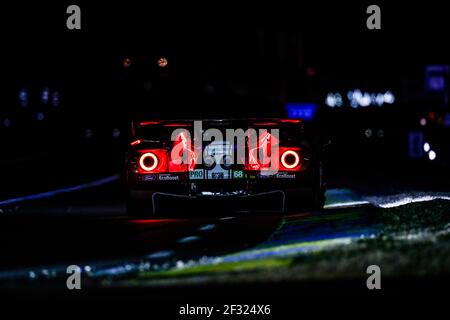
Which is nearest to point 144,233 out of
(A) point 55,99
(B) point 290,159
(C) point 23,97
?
(B) point 290,159

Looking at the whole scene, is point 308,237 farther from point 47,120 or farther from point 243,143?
point 47,120

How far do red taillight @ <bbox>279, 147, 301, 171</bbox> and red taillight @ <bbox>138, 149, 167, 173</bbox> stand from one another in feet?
4.81

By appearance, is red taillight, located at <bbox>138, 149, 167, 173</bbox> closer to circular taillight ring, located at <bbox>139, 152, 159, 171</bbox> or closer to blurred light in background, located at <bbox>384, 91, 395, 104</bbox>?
circular taillight ring, located at <bbox>139, 152, 159, 171</bbox>

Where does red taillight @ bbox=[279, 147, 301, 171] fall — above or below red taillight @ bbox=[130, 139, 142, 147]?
below

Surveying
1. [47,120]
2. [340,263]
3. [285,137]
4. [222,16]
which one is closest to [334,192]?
[285,137]

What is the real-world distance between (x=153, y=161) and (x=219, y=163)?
87 centimetres

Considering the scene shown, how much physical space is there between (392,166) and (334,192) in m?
15.3

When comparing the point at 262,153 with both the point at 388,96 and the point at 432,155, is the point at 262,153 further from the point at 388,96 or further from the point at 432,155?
the point at 388,96

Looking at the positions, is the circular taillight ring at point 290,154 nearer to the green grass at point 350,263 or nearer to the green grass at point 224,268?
the green grass at point 350,263

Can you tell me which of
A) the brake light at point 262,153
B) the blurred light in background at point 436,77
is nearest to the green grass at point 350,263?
the brake light at point 262,153

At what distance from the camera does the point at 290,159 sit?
47.9 feet

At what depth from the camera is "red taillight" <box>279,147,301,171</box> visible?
1459 centimetres

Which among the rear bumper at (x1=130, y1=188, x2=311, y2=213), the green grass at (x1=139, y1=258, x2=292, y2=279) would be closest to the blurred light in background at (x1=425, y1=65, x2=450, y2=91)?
the rear bumper at (x1=130, y1=188, x2=311, y2=213)

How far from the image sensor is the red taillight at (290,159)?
1459 centimetres
